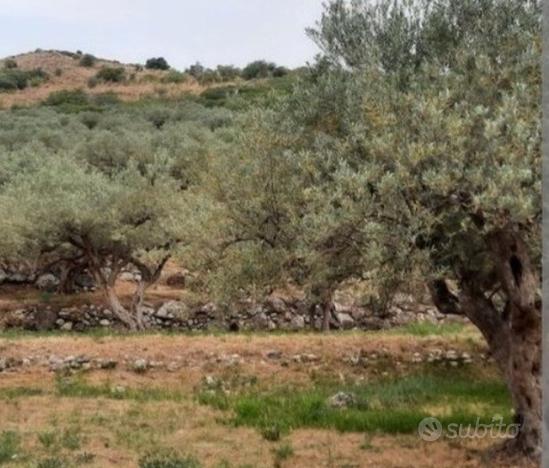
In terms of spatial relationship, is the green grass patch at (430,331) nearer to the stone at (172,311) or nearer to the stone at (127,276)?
the stone at (172,311)

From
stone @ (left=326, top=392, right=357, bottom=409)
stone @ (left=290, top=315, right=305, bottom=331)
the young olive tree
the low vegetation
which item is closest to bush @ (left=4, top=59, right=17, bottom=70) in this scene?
the young olive tree

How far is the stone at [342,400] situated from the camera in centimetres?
1395

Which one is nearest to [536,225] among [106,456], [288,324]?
[106,456]

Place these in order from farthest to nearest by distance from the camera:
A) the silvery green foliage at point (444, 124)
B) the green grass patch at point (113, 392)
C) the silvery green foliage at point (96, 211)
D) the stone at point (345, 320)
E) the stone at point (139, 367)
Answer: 1. the stone at point (345, 320)
2. the silvery green foliage at point (96, 211)
3. the stone at point (139, 367)
4. the green grass patch at point (113, 392)
5. the silvery green foliage at point (444, 124)

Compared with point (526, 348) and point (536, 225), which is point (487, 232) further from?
point (526, 348)

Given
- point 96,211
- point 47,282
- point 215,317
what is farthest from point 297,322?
point 47,282

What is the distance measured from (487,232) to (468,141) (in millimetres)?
960

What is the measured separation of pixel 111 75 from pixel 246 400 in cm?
7936

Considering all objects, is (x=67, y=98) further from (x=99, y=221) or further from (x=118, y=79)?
(x=99, y=221)

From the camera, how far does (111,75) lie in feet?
294

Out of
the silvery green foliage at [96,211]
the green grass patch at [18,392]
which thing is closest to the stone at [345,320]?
the silvery green foliage at [96,211]

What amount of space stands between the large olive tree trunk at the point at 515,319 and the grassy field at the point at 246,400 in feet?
2.63

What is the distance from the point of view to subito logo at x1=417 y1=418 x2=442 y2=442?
1207 cm

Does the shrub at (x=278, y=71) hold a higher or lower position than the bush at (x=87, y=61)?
lower
